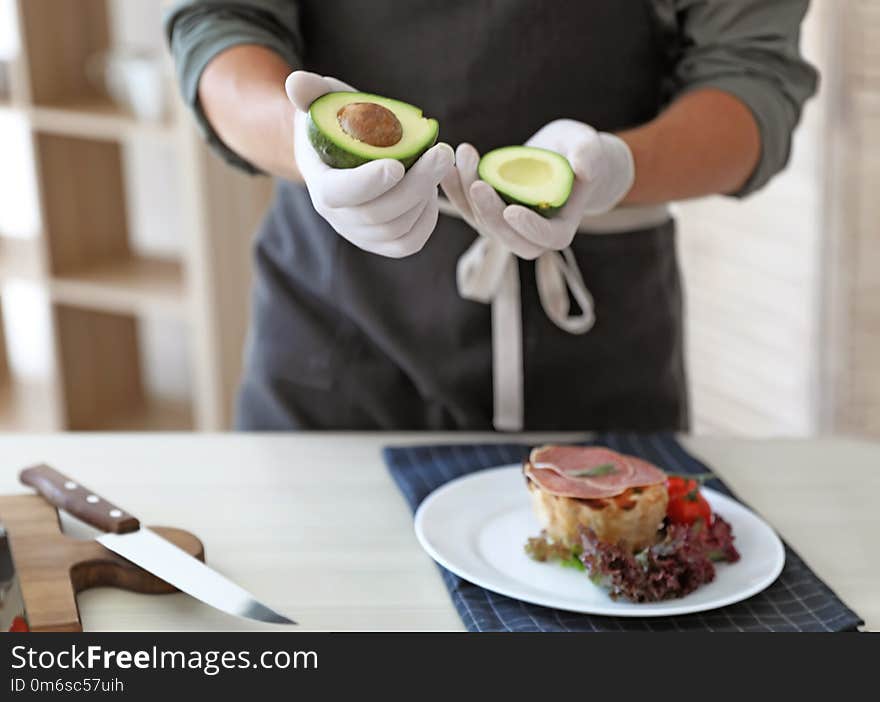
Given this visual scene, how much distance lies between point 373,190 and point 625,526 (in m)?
0.33

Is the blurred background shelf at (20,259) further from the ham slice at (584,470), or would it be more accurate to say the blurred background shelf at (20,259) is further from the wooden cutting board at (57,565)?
the ham slice at (584,470)

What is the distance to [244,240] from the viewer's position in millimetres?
2590

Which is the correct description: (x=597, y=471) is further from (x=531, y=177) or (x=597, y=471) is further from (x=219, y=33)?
(x=219, y=33)

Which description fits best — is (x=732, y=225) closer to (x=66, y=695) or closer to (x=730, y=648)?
(x=730, y=648)

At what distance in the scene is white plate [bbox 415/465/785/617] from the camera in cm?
90

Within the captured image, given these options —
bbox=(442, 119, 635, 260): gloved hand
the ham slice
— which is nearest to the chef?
bbox=(442, 119, 635, 260): gloved hand

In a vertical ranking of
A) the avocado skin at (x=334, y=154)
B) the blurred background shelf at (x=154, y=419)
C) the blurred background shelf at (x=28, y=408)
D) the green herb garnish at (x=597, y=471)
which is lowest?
the blurred background shelf at (x=154, y=419)

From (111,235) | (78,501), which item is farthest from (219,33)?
Result: (111,235)

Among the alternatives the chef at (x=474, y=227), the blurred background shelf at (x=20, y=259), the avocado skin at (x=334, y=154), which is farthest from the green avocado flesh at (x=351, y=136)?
the blurred background shelf at (x=20, y=259)

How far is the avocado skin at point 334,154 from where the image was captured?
2.74 ft

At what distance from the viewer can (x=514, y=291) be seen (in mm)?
1328

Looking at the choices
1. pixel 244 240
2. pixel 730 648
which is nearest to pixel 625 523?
pixel 730 648

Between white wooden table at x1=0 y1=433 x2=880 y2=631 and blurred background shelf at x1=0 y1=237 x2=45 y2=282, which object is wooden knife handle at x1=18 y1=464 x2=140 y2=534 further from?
blurred background shelf at x1=0 y1=237 x2=45 y2=282

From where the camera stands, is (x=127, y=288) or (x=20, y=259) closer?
A: (x=127, y=288)
